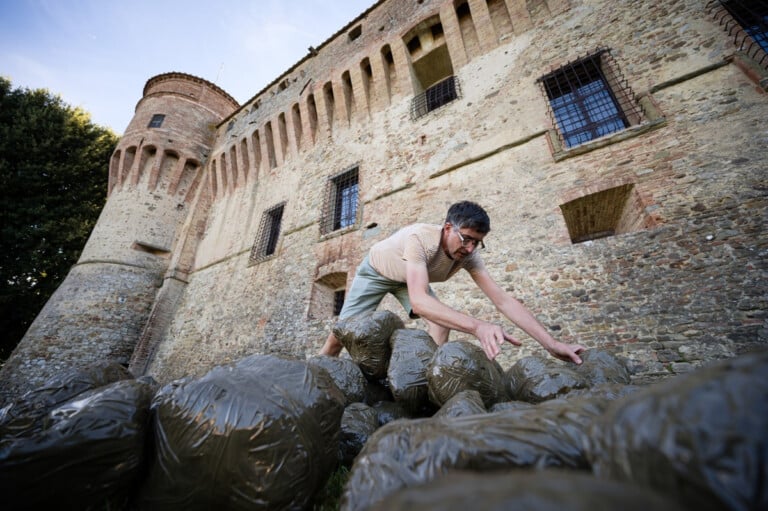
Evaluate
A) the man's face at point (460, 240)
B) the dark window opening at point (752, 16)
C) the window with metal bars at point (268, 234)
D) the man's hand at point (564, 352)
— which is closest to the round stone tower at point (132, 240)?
the window with metal bars at point (268, 234)

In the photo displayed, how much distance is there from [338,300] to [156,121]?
12321 mm

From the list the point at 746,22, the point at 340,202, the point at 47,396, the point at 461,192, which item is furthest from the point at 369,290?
the point at 746,22

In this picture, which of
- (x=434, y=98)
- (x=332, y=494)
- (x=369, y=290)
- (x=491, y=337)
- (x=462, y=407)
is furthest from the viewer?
(x=434, y=98)

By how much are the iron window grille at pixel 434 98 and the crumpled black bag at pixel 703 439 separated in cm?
785

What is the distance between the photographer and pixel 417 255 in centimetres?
262

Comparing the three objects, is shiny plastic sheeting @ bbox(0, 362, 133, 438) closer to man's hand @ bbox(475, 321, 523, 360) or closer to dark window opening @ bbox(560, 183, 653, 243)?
man's hand @ bbox(475, 321, 523, 360)

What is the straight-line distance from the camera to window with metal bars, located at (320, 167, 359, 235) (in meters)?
8.12

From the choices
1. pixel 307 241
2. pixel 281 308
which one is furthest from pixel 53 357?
pixel 307 241

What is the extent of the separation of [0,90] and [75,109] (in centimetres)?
233

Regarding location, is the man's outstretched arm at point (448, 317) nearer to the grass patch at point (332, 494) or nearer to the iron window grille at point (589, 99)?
the grass patch at point (332, 494)

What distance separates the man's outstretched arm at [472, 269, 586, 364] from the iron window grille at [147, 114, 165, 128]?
15.5 meters

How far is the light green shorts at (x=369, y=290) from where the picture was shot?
3359mm

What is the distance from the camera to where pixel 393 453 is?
0.91 meters

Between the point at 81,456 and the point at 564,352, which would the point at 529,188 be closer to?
the point at 564,352
